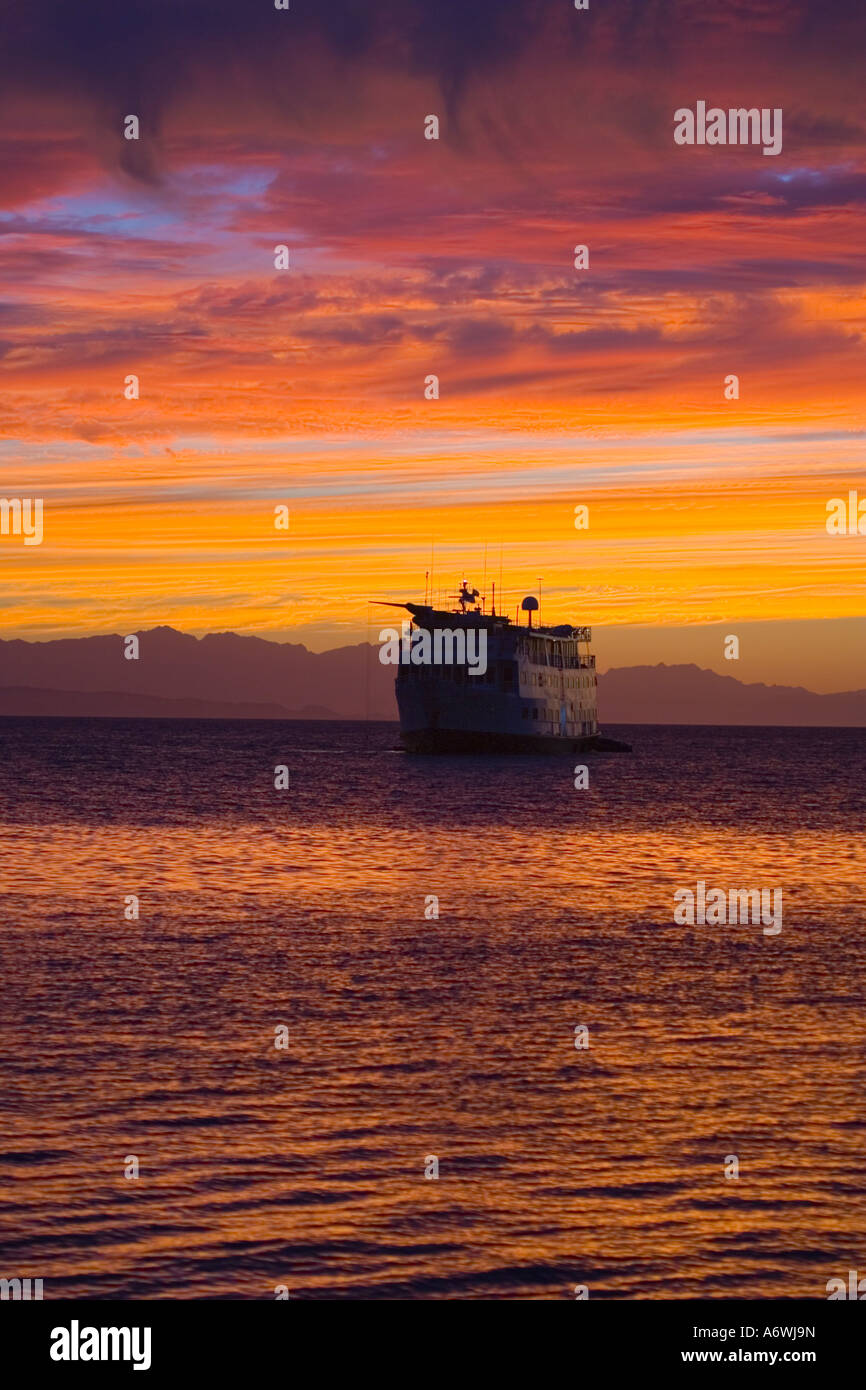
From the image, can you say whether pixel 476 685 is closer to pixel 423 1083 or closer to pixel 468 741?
pixel 468 741

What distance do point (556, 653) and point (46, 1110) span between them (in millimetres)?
128024

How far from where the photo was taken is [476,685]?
12900cm

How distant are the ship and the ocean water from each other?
7361cm

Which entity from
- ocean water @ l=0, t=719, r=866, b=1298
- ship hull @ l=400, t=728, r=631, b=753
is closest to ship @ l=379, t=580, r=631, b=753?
ship hull @ l=400, t=728, r=631, b=753

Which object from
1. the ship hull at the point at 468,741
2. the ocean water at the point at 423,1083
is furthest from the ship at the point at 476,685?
the ocean water at the point at 423,1083

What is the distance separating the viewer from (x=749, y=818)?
83500 millimetres

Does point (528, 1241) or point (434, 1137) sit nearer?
point (528, 1241)

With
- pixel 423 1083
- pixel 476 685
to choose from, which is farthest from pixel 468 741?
pixel 423 1083

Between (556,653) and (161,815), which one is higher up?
(556,653)

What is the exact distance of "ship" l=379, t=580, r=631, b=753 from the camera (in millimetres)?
126875
